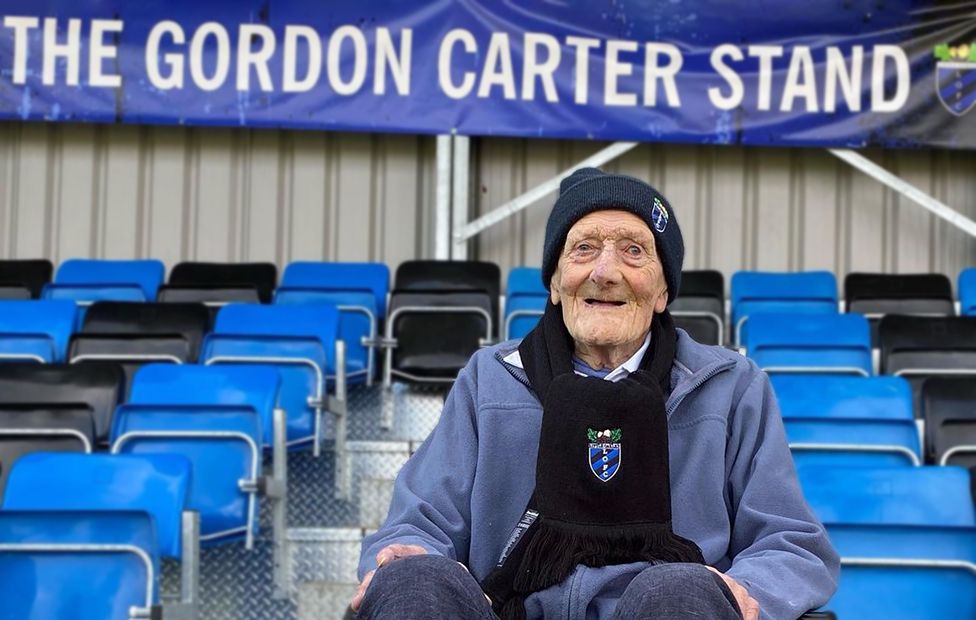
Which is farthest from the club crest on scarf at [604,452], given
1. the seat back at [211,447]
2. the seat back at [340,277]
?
the seat back at [340,277]

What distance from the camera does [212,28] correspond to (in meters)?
7.62

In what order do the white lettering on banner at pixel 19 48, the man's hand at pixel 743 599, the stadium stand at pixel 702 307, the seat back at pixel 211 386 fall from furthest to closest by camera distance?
the white lettering on banner at pixel 19 48 → the stadium stand at pixel 702 307 → the seat back at pixel 211 386 → the man's hand at pixel 743 599

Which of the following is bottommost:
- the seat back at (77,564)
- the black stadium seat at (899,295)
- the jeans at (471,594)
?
the seat back at (77,564)

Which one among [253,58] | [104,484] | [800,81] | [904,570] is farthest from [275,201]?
[904,570]

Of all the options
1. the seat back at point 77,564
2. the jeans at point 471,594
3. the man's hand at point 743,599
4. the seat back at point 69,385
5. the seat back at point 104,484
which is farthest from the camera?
the seat back at point 69,385

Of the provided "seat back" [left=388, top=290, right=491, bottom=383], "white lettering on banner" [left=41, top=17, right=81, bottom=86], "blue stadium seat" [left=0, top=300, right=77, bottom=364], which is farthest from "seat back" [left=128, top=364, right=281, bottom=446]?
"white lettering on banner" [left=41, top=17, right=81, bottom=86]

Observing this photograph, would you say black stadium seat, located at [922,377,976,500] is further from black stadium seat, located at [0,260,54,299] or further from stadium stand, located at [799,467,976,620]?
black stadium seat, located at [0,260,54,299]

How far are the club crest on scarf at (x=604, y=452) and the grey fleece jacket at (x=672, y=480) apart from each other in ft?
0.50

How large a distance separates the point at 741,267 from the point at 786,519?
230 inches

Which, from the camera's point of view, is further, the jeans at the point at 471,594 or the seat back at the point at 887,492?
the seat back at the point at 887,492

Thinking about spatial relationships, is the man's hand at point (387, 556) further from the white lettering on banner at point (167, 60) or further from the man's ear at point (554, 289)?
the white lettering on banner at point (167, 60)

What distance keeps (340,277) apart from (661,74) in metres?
1.88

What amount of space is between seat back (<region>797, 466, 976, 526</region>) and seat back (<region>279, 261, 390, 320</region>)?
11.2 feet

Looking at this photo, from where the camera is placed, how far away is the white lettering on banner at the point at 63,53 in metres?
Result: 7.58
